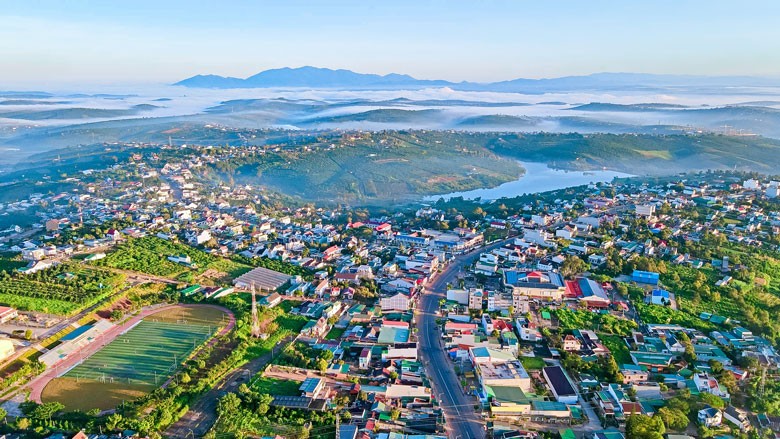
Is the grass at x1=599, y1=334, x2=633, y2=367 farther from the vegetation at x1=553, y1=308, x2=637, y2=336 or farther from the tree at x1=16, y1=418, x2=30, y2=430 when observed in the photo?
the tree at x1=16, y1=418, x2=30, y2=430

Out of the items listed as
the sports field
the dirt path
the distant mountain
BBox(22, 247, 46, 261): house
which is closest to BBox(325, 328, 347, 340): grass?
the dirt path

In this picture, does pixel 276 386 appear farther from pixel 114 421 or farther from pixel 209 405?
pixel 114 421

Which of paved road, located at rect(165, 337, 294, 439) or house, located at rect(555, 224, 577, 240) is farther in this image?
house, located at rect(555, 224, 577, 240)

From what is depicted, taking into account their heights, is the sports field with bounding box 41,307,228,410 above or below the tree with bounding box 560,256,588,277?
below

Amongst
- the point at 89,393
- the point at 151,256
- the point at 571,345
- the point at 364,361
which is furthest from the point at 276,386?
the point at 151,256

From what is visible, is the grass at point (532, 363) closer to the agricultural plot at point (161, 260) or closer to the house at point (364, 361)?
the house at point (364, 361)

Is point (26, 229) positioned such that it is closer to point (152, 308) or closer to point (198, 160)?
point (152, 308)
